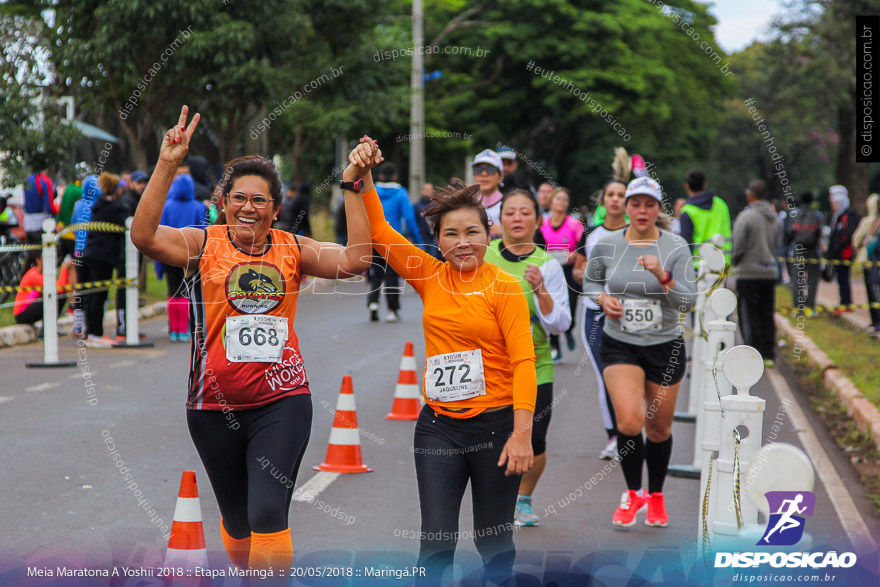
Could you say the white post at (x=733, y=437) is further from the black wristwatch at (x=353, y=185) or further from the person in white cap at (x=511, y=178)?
the person in white cap at (x=511, y=178)

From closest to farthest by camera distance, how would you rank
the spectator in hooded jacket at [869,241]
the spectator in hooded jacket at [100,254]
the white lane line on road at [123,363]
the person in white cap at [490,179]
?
the person in white cap at [490,179], the white lane line on road at [123,363], the spectator in hooded jacket at [100,254], the spectator in hooded jacket at [869,241]

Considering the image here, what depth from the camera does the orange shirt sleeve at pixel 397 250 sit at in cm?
400

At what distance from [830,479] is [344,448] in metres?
3.04

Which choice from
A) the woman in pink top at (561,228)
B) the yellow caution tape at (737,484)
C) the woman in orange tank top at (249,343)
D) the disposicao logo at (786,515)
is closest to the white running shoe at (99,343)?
the woman in pink top at (561,228)

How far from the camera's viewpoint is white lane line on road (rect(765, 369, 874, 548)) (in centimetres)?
563

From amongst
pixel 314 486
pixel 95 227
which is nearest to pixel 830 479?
pixel 314 486

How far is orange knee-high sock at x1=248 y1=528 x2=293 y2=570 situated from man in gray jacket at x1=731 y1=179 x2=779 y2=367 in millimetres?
8835

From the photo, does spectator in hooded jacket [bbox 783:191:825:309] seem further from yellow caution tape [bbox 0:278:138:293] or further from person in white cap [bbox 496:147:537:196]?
yellow caution tape [bbox 0:278:138:293]

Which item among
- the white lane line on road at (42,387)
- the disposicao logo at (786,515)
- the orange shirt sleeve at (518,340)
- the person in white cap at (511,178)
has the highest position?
the person in white cap at (511,178)

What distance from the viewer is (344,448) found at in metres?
6.78

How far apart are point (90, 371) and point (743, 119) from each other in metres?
51.7

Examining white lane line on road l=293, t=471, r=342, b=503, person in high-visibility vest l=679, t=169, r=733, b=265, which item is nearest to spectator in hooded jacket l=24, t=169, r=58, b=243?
person in high-visibility vest l=679, t=169, r=733, b=265

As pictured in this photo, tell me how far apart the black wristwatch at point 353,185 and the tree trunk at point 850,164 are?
24.7 metres

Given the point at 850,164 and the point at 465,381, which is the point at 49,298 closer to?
the point at 465,381
